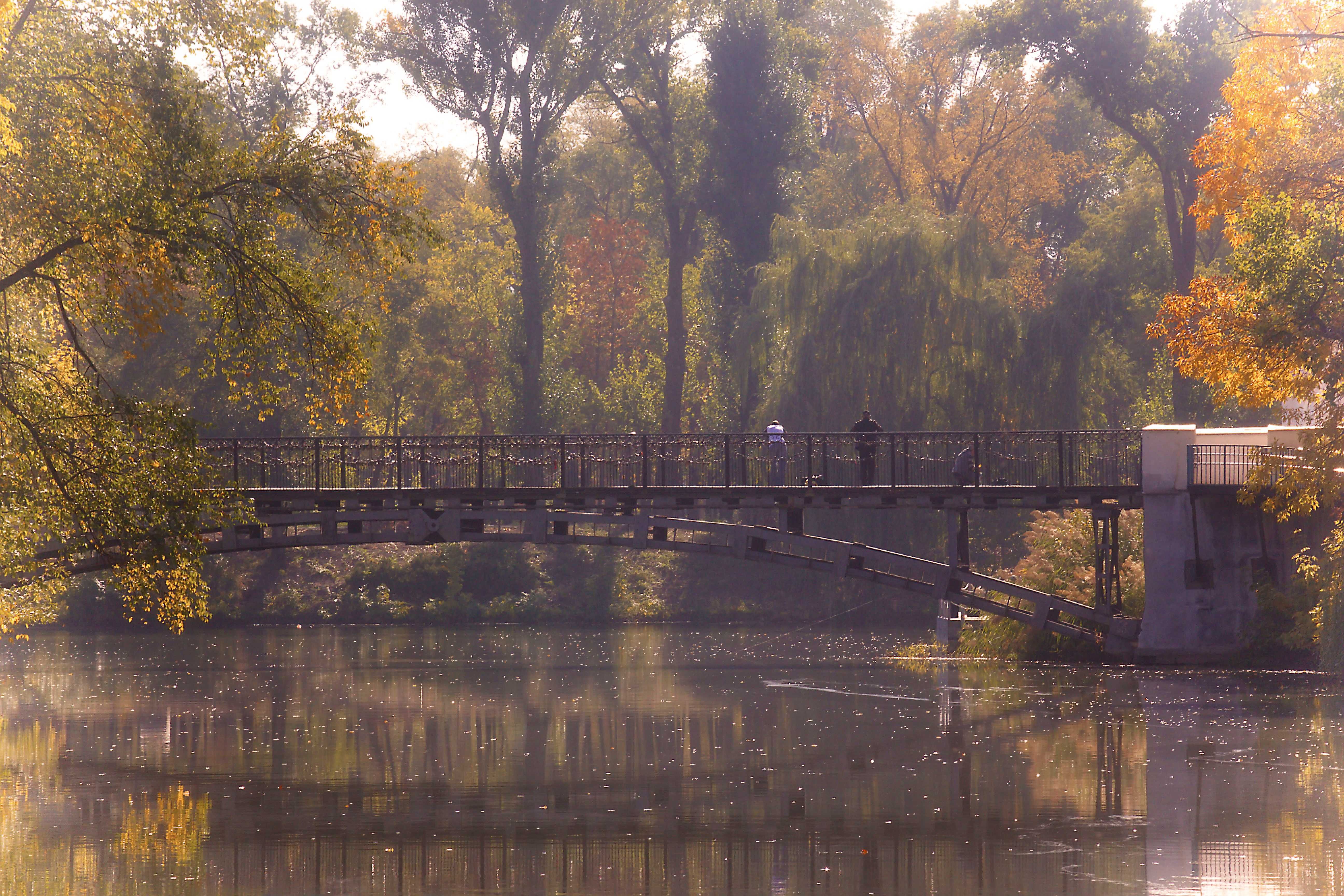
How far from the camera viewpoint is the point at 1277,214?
2292 cm

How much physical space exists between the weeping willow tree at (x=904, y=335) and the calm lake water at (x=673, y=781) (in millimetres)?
10731

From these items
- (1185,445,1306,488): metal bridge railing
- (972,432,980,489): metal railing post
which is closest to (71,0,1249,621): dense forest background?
(972,432,980,489): metal railing post

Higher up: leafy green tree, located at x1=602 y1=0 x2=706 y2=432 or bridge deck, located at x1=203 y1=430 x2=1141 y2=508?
leafy green tree, located at x1=602 y1=0 x2=706 y2=432

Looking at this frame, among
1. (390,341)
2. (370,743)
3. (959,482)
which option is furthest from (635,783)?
(390,341)

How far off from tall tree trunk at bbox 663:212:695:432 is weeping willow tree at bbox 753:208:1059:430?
10.7 m

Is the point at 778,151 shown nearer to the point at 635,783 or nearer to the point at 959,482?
the point at 959,482

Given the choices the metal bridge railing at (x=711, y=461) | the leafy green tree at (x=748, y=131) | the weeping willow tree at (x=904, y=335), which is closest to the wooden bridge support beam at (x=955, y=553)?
the metal bridge railing at (x=711, y=461)

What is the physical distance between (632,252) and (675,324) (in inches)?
402

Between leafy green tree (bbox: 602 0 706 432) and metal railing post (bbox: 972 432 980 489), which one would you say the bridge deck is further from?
leafy green tree (bbox: 602 0 706 432)

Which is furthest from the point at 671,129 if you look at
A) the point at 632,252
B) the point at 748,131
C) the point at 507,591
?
the point at 507,591

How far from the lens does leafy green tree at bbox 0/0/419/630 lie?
44.0ft

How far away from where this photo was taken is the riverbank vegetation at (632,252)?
14.1 m

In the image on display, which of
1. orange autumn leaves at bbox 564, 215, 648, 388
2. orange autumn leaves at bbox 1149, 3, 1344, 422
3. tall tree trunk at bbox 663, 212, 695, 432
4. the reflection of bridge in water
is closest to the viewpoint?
orange autumn leaves at bbox 1149, 3, 1344, 422

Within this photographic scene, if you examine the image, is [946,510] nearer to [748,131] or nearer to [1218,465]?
[1218,465]
